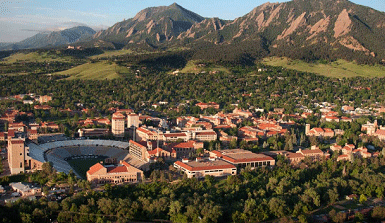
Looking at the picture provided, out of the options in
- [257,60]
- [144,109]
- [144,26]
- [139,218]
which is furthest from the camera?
[144,26]

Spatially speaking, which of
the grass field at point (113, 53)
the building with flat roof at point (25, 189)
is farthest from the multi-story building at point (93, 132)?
the grass field at point (113, 53)

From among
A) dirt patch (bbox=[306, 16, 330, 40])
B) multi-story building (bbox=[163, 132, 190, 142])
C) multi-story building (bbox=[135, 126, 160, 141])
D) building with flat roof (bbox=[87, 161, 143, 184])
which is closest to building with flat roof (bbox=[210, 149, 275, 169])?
multi-story building (bbox=[163, 132, 190, 142])

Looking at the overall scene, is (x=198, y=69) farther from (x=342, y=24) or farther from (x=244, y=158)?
(x=244, y=158)

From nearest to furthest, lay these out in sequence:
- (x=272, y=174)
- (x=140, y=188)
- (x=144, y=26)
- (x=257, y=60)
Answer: (x=140, y=188) → (x=272, y=174) → (x=257, y=60) → (x=144, y=26)

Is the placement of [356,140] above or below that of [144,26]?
below

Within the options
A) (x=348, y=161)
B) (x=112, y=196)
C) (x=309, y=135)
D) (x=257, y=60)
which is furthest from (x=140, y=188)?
(x=257, y=60)

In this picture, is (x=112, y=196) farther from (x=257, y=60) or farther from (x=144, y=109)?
(x=257, y=60)

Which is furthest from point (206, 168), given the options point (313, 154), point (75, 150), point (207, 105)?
point (207, 105)

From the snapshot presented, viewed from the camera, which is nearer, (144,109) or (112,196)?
(112,196)
